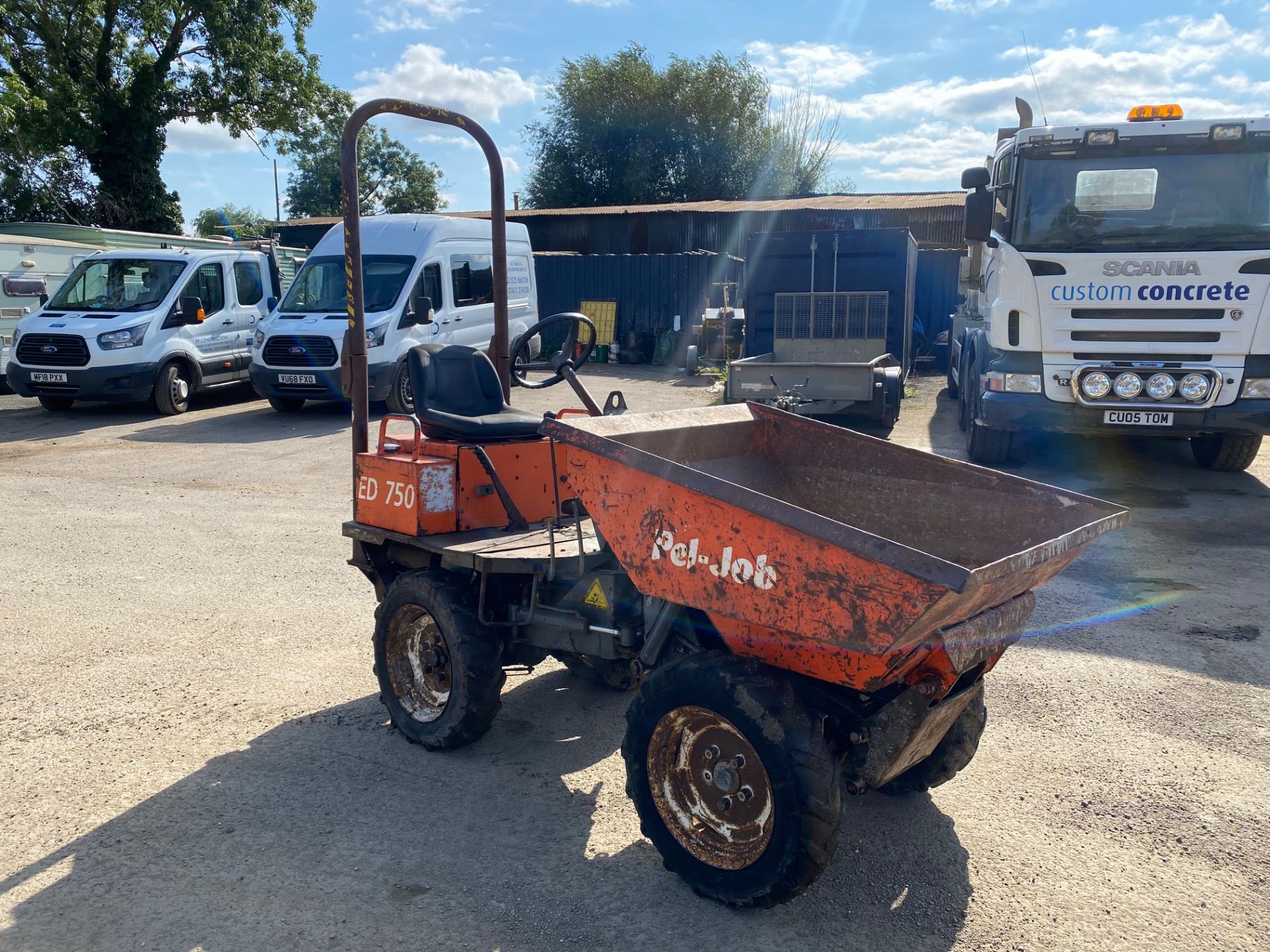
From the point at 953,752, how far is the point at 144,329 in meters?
12.9

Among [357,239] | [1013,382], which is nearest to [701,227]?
[1013,382]

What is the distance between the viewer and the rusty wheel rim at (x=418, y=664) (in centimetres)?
414

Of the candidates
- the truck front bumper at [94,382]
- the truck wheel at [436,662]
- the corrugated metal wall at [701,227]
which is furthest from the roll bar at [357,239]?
the corrugated metal wall at [701,227]

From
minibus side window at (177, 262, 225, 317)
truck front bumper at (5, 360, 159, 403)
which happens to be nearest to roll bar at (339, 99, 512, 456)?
truck front bumper at (5, 360, 159, 403)

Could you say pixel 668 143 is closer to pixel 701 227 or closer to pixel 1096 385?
pixel 701 227

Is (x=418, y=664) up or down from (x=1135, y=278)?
down

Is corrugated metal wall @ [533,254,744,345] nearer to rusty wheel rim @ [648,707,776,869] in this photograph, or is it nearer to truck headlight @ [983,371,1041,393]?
truck headlight @ [983,371,1041,393]

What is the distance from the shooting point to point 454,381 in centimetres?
463

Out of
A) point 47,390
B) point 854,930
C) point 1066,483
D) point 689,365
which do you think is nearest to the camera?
point 854,930

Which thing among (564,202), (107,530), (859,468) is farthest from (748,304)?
(564,202)

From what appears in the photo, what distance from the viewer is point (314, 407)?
48.2 feet

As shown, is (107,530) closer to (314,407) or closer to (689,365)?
(314,407)

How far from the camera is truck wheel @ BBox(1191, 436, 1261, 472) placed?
31.4 ft

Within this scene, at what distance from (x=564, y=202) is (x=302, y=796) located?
41.3m
